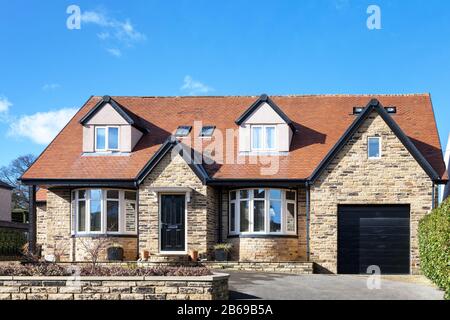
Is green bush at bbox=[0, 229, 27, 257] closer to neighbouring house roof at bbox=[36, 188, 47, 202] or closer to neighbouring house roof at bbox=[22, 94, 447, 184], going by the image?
neighbouring house roof at bbox=[36, 188, 47, 202]

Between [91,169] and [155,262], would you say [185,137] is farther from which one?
[155,262]

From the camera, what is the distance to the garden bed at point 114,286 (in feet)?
49.9

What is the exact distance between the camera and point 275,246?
26109 millimetres

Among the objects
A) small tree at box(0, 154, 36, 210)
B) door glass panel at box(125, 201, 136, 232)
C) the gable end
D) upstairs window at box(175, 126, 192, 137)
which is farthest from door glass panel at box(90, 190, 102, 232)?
small tree at box(0, 154, 36, 210)

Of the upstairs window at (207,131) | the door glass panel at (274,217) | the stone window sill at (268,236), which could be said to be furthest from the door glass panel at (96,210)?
the door glass panel at (274,217)

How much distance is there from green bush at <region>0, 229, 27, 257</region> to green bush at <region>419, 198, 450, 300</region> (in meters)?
22.3

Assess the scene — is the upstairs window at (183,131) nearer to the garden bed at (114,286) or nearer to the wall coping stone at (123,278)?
the garden bed at (114,286)

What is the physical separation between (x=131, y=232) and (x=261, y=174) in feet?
18.4

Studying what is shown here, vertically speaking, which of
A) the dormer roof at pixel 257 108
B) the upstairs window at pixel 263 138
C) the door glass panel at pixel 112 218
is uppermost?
the dormer roof at pixel 257 108

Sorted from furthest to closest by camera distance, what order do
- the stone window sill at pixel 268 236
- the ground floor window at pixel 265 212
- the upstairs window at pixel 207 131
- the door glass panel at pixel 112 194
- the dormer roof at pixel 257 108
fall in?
the upstairs window at pixel 207 131, the dormer roof at pixel 257 108, the door glass panel at pixel 112 194, the ground floor window at pixel 265 212, the stone window sill at pixel 268 236

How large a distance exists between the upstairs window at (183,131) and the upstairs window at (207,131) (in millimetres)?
599

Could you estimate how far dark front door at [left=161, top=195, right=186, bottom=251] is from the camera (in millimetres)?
26266
